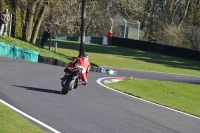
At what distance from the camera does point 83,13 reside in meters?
31.9

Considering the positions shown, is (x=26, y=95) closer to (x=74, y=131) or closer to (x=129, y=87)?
(x=74, y=131)

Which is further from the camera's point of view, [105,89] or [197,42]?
[197,42]

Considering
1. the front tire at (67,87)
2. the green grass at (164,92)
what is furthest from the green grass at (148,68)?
the front tire at (67,87)

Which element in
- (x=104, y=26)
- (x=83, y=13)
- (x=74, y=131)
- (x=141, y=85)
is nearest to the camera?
(x=74, y=131)

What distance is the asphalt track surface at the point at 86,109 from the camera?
10.9 m

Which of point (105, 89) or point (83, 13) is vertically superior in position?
point (83, 13)

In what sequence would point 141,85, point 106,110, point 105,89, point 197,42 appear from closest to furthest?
point 106,110, point 105,89, point 141,85, point 197,42

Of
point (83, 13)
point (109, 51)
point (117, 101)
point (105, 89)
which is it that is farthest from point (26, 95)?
point (109, 51)

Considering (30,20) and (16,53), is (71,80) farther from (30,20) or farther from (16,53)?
(30,20)

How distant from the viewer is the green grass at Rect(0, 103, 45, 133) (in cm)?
862

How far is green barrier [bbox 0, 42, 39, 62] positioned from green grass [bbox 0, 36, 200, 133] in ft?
7.62

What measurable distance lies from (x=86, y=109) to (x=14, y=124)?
362 centimetres

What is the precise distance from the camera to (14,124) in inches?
362

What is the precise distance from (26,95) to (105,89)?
515 cm
